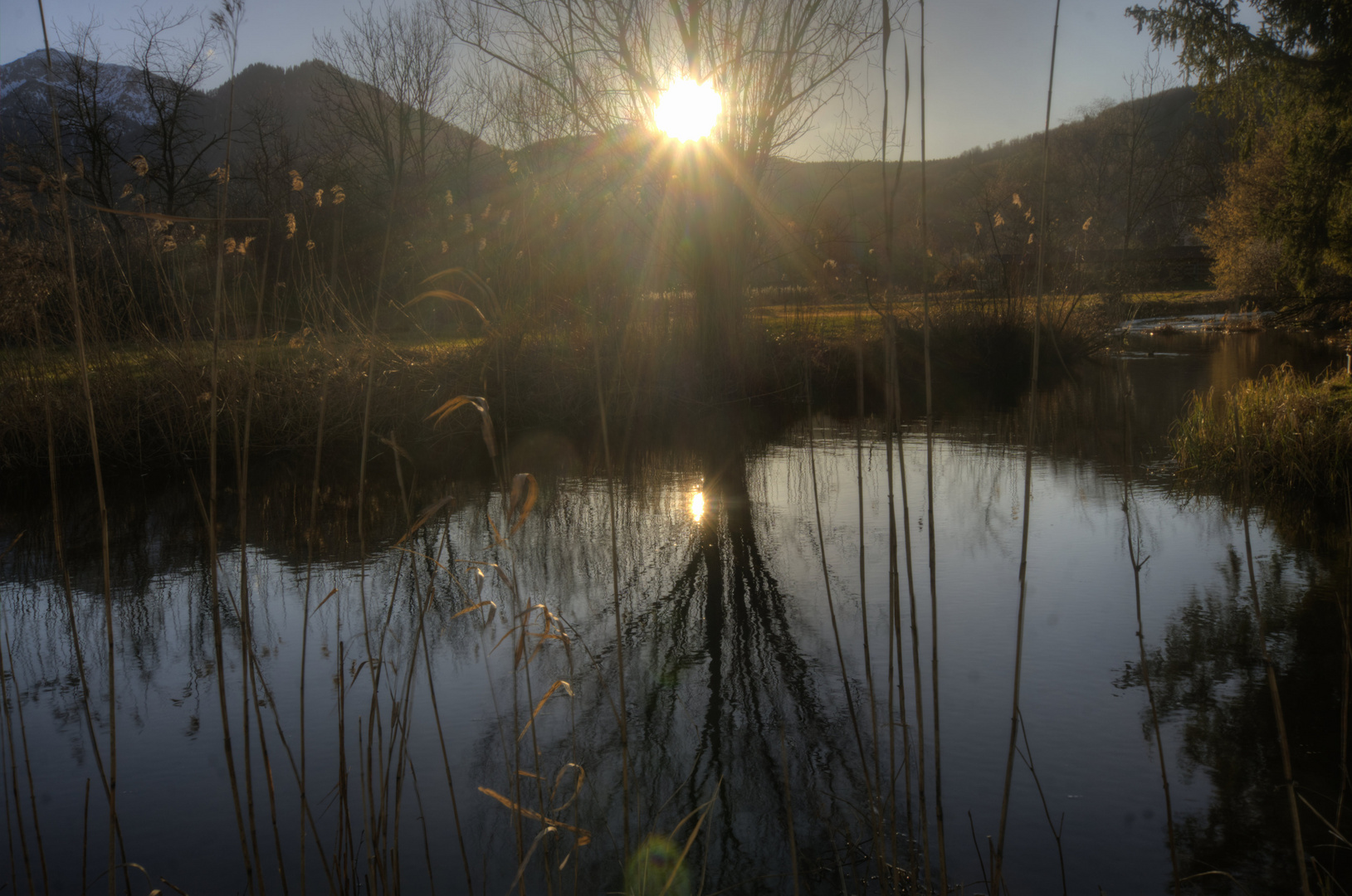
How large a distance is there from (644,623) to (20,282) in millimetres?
5288

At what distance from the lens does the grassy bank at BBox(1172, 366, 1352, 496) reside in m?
5.27

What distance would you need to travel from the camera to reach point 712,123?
886 cm

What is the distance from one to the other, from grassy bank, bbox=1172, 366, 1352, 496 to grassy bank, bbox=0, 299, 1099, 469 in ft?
3.91

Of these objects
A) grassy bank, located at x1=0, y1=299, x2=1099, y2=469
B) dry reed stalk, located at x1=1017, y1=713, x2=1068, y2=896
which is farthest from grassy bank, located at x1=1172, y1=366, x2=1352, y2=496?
dry reed stalk, located at x1=1017, y1=713, x2=1068, y2=896

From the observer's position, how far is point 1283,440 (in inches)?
215

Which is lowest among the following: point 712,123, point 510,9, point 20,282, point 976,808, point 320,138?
point 976,808

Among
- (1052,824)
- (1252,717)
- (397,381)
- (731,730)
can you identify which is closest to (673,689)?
(731,730)

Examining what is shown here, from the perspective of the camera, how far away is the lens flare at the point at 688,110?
8.73 meters

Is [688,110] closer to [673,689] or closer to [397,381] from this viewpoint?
[397,381]

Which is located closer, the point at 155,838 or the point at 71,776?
the point at 155,838

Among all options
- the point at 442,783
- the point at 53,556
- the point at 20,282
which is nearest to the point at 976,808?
the point at 442,783

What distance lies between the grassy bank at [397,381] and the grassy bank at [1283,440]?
1.19 meters

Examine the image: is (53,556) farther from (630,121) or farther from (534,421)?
(630,121)

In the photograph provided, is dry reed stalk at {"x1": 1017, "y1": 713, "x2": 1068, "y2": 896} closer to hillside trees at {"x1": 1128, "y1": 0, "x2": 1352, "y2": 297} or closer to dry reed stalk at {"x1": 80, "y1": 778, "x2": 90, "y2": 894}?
dry reed stalk at {"x1": 80, "y1": 778, "x2": 90, "y2": 894}
